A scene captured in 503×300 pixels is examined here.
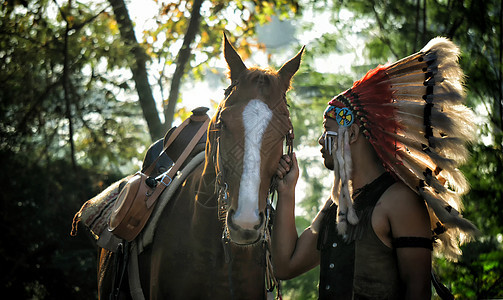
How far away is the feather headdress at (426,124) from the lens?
259 centimetres

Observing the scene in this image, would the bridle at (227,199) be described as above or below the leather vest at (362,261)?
above

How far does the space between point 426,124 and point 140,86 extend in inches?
227

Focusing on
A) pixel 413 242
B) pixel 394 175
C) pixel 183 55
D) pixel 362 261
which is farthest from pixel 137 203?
pixel 183 55

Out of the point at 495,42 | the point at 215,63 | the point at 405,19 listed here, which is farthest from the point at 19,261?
the point at 495,42

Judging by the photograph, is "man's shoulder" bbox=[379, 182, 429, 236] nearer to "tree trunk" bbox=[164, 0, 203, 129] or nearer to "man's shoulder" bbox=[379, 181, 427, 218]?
"man's shoulder" bbox=[379, 181, 427, 218]

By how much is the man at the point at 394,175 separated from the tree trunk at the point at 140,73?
4837mm

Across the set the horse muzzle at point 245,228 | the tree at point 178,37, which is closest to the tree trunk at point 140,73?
the tree at point 178,37

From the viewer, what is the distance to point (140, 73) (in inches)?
309

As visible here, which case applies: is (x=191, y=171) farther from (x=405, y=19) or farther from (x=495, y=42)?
(x=405, y=19)

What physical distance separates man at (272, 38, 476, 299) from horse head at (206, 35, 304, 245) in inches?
7.8

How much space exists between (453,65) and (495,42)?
4.48m

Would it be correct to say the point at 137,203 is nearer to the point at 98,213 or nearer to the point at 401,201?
the point at 98,213

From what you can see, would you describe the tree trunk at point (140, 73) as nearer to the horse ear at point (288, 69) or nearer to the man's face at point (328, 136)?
the horse ear at point (288, 69)

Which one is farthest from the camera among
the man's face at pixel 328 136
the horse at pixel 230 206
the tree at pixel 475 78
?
the tree at pixel 475 78
